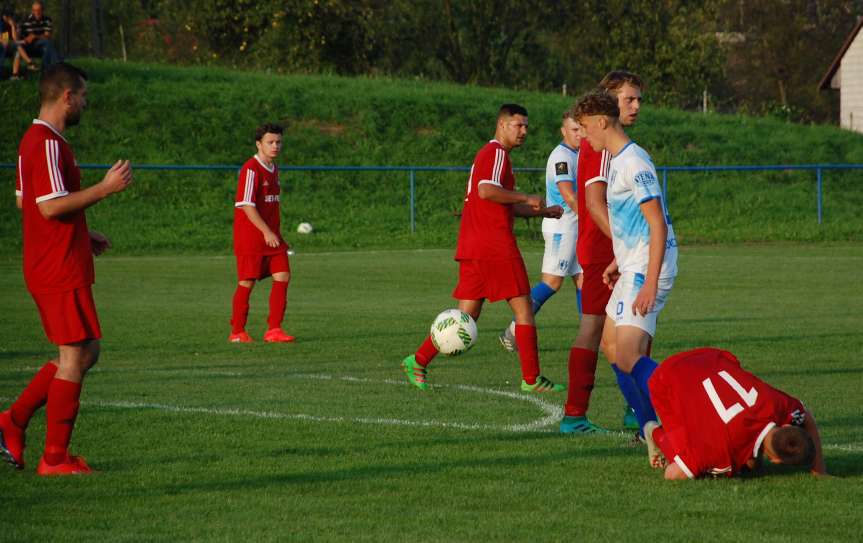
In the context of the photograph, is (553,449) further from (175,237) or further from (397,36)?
(397,36)

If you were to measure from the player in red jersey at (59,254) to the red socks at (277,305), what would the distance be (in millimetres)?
6294

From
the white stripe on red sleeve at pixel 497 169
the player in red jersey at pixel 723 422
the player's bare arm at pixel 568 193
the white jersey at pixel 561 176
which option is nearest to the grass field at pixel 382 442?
the player in red jersey at pixel 723 422

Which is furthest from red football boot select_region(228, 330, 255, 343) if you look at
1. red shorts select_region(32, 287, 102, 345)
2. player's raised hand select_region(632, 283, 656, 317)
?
player's raised hand select_region(632, 283, 656, 317)

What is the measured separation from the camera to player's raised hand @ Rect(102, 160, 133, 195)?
6.36 meters

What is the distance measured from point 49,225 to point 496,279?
13.5 feet

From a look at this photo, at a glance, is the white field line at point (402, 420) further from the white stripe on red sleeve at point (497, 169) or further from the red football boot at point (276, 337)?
Answer: the red football boot at point (276, 337)

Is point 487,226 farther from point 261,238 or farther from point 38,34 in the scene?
point 38,34

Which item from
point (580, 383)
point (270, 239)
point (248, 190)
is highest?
point (248, 190)

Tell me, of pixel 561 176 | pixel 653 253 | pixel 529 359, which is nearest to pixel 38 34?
pixel 561 176

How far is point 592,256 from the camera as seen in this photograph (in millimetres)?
8000

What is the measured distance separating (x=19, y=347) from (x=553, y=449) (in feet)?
22.0

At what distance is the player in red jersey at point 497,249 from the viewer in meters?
9.69

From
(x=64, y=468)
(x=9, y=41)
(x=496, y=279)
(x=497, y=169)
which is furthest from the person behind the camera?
(x=9, y=41)

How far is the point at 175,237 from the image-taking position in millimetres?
27656
